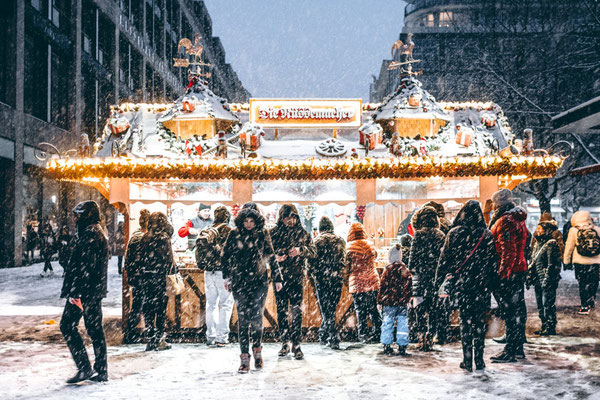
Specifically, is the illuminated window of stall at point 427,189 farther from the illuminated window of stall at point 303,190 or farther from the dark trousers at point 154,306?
the dark trousers at point 154,306

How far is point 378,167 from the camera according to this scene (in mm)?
9781

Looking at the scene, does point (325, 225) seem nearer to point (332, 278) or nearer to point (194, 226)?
point (332, 278)

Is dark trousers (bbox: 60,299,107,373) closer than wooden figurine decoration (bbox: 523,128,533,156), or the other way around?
dark trousers (bbox: 60,299,107,373)

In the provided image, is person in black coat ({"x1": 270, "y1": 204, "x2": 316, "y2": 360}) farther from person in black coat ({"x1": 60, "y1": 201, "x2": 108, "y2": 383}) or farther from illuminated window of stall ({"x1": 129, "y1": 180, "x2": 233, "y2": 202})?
illuminated window of stall ({"x1": 129, "y1": 180, "x2": 233, "y2": 202})

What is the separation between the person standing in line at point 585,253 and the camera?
414 inches

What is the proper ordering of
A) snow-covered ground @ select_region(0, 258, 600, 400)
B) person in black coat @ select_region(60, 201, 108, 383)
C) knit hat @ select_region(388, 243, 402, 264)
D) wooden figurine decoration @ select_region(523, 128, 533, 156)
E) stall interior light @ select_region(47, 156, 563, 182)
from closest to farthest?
snow-covered ground @ select_region(0, 258, 600, 400)
person in black coat @ select_region(60, 201, 108, 383)
knit hat @ select_region(388, 243, 402, 264)
stall interior light @ select_region(47, 156, 563, 182)
wooden figurine decoration @ select_region(523, 128, 533, 156)

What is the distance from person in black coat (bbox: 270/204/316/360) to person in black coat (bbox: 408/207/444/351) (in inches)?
56.3

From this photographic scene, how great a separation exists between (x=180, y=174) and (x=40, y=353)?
11.7ft

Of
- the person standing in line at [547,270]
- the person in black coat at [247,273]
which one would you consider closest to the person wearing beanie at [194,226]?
the person in black coat at [247,273]

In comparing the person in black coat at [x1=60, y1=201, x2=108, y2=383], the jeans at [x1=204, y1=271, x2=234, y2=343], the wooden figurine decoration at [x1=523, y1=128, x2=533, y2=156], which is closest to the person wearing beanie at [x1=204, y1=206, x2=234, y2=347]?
the jeans at [x1=204, y1=271, x2=234, y2=343]

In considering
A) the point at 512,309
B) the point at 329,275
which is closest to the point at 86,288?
the point at 329,275

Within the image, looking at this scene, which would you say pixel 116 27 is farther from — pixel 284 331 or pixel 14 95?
pixel 284 331

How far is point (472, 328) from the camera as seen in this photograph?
6605 millimetres

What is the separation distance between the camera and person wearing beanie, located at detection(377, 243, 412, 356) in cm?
759
